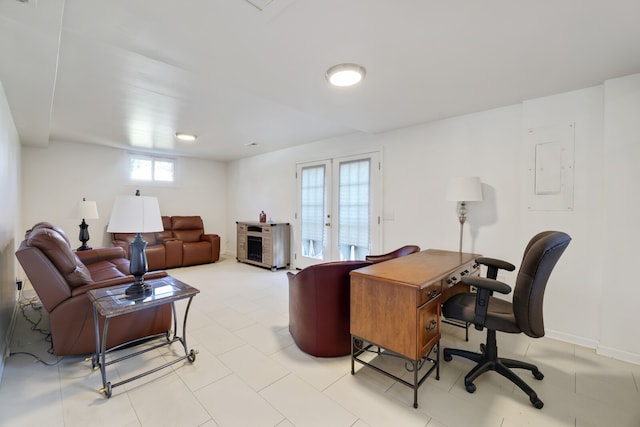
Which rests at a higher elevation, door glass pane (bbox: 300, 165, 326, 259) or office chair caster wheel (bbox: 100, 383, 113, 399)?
door glass pane (bbox: 300, 165, 326, 259)

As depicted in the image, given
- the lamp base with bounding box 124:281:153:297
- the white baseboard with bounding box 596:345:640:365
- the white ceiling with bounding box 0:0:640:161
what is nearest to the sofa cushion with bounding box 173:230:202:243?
the white ceiling with bounding box 0:0:640:161

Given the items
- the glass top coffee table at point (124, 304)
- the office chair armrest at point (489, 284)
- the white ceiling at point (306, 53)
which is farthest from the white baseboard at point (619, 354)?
the glass top coffee table at point (124, 304)

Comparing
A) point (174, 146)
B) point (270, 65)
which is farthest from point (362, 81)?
point (174, 146)

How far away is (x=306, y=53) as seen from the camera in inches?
76.1

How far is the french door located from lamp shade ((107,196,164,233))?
286 centimetres

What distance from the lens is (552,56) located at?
1989mm

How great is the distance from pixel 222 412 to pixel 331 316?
0.96 meters

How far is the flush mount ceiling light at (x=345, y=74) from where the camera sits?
6.91 ft

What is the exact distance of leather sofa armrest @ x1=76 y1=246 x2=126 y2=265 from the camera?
3568 mm

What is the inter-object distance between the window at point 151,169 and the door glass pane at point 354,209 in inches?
165

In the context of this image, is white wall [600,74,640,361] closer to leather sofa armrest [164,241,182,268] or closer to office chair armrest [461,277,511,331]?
office chair armrest [461,277,511,331]

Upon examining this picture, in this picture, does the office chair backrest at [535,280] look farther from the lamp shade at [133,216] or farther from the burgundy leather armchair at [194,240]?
the burgundy leather armchair at [194,240]

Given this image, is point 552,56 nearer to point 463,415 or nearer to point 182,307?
point 463,415

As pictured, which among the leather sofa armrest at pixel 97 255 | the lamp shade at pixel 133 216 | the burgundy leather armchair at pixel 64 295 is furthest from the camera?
the leather sofa armrest at pixel 97 255
